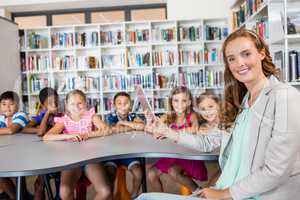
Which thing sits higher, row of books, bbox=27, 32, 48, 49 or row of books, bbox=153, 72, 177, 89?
row of books, bbox=27, 32, 48, 49

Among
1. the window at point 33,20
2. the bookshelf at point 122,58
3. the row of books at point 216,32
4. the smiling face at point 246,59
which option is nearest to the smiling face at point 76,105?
the smiling face at point 246,59

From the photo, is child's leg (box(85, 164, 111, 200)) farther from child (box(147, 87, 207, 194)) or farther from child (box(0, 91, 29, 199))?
child (box(0, 91, 29, 199))

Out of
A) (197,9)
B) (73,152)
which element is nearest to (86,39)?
(197,9)

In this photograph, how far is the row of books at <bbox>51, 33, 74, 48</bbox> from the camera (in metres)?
5.19

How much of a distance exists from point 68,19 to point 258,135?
16.3 feet

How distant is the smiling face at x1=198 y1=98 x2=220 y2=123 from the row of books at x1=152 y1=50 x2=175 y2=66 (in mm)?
2346

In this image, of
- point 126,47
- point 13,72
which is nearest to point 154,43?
point 126,47

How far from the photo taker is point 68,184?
2.00m

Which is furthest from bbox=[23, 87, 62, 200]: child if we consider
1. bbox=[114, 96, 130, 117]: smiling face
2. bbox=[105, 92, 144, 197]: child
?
bbox=[114, 96, 130, 117]: smiling face

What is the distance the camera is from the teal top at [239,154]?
1113 millimetres

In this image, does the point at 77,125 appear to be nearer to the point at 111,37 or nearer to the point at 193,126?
the point at 193,126

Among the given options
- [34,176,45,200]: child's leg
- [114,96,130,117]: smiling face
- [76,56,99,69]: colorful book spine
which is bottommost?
[34,176,45,200]: child's leg

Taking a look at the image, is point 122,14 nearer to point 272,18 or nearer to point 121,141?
point 272,18

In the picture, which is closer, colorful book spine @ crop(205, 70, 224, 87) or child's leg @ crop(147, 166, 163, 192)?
child's leg @ crop(147, 166, 163, 192)
